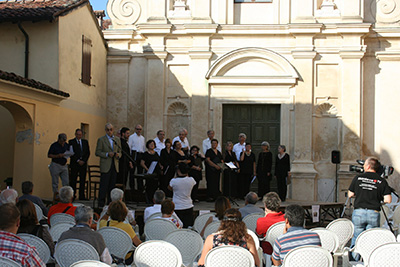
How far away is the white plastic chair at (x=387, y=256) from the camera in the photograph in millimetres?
4859

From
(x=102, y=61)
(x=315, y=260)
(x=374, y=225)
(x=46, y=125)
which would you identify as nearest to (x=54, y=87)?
(x=46, y=125)

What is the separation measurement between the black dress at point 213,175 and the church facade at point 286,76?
3211mm

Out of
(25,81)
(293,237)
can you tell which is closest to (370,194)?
(293,237)

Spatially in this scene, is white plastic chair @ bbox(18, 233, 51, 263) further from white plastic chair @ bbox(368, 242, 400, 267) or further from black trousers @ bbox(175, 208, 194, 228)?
black trousers @ bbox(175, 208, 194, 228)

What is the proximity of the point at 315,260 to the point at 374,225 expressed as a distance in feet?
11.3

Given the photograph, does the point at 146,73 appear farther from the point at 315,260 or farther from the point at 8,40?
the point at 315,260

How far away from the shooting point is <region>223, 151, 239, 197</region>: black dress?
41.2ft

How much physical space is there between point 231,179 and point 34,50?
6.07m

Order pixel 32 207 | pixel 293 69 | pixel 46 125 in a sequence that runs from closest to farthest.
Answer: pixel 32 207, pixel 46 125, pixel 293 69

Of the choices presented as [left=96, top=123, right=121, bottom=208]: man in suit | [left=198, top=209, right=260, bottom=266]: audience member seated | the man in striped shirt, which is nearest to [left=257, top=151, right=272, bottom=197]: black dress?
[left=96, top=123, right=121, bottom=208]: man in suit

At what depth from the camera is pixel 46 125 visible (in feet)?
40.1

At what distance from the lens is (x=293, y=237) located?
507 cm

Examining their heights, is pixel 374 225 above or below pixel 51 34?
below

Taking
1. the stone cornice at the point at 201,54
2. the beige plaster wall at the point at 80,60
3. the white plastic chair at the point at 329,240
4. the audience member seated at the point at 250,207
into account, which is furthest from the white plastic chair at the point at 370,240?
the stone cornice at the point at 201,54
